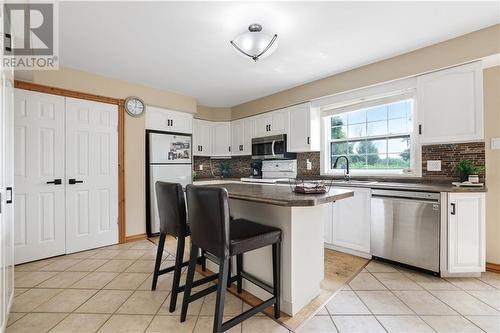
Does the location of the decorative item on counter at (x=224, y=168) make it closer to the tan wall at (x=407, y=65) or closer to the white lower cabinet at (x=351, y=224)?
the tan wall at (x=407, y=65)

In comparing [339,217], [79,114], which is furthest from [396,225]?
[79,114]

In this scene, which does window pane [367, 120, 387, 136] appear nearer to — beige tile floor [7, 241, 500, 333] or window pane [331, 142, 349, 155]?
window pane [331, 142, 349, 155]

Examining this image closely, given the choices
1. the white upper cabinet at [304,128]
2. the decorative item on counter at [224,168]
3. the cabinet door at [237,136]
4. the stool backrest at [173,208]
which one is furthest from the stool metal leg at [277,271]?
the decorative item on counter at [224,168]

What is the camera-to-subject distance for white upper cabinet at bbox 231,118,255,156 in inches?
193

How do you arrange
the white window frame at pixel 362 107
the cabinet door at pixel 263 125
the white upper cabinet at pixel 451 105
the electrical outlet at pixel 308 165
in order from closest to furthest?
the white upper cabinet at pixel 451 105
the white window frame at pixel 362 107
the electrical outlet at pixel 308 165
the cabinet door at pixel 263 125

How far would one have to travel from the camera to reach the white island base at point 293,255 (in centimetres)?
175

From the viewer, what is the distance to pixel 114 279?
239cm

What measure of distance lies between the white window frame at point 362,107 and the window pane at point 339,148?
2.8 inches

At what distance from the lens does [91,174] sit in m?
3.30

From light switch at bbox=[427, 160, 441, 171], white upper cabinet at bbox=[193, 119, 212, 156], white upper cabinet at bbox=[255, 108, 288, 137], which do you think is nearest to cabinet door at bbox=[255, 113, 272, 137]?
white upper cabinet at bbox=[255, 108, 288, 137]

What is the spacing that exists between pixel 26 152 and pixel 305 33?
349 centimetres

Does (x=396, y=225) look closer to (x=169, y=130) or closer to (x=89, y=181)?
(x=169, y=130)

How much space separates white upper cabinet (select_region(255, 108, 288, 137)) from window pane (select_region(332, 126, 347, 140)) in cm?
82

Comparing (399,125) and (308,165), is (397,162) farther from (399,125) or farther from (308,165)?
(308,165)
